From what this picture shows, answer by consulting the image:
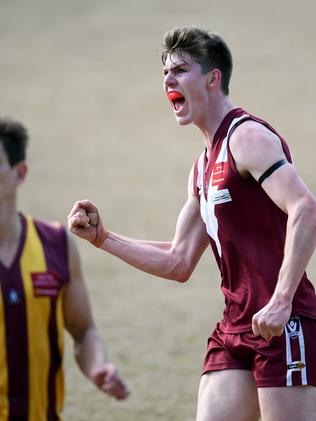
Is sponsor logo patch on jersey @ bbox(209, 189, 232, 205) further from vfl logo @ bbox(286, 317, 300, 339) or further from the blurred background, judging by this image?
the blurred background

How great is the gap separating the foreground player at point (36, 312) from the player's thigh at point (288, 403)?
81cm

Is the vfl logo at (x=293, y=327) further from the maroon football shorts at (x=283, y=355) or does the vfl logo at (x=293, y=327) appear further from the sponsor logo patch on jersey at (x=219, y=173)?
the sponsor logo patch on jersey at (x=219, y=173)

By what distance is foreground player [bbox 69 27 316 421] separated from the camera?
4.13 m

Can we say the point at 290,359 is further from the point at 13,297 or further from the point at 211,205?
the point at 13,297

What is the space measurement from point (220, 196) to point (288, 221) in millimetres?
415

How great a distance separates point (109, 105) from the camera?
22.9m

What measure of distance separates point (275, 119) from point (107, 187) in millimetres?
4523

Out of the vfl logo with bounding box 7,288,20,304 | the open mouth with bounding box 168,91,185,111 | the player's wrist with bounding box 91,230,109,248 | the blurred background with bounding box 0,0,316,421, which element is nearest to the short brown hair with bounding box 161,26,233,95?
the open mouth with bounding box 168,91,185,111

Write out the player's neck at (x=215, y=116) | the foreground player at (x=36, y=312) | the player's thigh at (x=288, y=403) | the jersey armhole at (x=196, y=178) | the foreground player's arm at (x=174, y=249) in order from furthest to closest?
1. the foreground player at (x=36, y=312)
2. the foreground player's arm at (x=174, y=249)
3. the jersey armhole at (x=196, y=178)
4. the player's neck at (x=215, y=116)
5. the player's thigh at (x=288, y=403)

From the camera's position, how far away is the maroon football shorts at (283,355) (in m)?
4.36

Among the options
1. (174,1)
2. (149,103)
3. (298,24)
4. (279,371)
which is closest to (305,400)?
(279,371)

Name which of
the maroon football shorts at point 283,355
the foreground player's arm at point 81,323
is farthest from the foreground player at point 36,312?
the maroon football shorts at point 283,355

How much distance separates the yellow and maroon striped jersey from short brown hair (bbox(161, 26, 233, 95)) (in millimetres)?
1285

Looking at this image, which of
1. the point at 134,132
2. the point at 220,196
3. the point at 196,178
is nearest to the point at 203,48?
the point at 196,178
